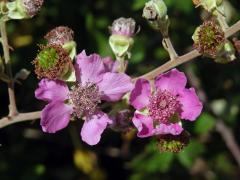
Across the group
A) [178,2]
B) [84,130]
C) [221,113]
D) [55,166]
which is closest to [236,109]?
[221,113]

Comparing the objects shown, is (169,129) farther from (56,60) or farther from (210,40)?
(56,60)

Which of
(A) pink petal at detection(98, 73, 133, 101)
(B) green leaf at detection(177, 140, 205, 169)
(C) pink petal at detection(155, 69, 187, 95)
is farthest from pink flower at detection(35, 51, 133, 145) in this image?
(B) green leaf at detection(177, 140, 205, 169)

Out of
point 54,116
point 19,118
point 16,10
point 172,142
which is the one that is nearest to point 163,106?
point 172,142

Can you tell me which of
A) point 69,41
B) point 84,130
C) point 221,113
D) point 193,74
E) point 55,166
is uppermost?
point 69,41

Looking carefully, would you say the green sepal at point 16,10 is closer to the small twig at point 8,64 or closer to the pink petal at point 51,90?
the small twig at point 8,64

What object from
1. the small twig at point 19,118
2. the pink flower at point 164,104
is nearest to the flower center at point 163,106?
the pink flower at point 164,104

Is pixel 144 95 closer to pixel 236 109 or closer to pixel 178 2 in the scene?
pixel 178 2

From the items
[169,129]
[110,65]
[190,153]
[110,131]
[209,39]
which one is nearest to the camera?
[209,39]
